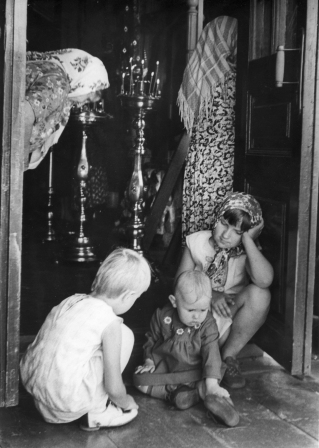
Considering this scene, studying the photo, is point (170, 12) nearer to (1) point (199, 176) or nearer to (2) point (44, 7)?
(2) point (44, 7)

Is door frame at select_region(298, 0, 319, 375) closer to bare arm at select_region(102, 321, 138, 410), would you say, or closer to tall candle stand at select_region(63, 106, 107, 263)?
bare arm at select_region(102, 321, 138, 410)

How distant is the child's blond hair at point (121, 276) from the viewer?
2133 mm

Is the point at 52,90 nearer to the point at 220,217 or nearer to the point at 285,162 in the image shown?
the point at 220,217

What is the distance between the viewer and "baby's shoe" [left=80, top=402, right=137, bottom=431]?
2107mm

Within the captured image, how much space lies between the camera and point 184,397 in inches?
90.2

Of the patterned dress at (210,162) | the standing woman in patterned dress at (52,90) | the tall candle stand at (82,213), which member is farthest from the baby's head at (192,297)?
the tall candle stand at (82,213)

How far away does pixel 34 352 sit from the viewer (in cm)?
212

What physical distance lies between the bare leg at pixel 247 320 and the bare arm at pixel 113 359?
0.77 meters

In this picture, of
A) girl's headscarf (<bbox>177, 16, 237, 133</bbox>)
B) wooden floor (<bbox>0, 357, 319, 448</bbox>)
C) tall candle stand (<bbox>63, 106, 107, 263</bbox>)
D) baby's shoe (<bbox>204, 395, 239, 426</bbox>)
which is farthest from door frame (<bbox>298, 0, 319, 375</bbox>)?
tall candle stand (<bbox>63, 106, 107, 263</bbox>)

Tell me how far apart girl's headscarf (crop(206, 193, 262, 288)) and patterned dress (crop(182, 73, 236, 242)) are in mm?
453

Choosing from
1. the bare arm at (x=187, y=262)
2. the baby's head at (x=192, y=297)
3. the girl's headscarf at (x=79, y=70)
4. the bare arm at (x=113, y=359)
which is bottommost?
the bare arm at (x=113, y=359)

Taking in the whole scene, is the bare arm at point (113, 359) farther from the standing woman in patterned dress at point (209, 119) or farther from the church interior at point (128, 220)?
the standing woman in patterned dress at point (209, 119)

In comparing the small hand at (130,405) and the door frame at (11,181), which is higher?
the door frame at (11,181)

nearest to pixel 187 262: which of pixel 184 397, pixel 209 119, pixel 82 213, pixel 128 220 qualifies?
pixel 184 397
